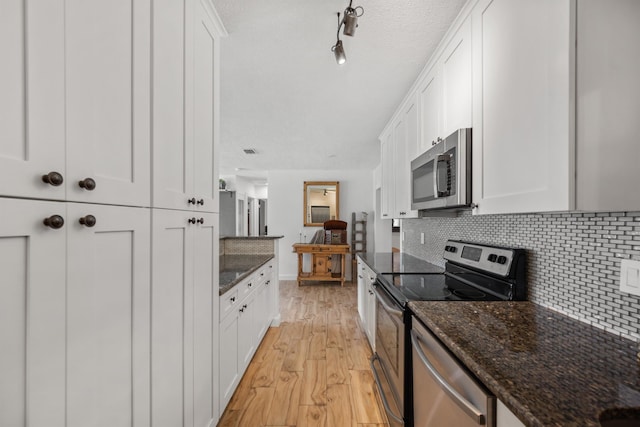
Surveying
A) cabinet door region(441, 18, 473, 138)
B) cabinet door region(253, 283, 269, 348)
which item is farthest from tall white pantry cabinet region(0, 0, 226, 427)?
cabinet door region(441, 18, 473, 138)

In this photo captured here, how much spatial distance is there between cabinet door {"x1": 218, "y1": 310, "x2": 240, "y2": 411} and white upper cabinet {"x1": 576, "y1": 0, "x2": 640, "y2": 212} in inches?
71.1

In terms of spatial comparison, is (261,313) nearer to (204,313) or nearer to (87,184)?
(204,313)

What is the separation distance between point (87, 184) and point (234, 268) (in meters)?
1.84

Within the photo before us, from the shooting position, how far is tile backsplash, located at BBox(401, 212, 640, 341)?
944 mm

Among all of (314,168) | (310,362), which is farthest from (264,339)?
(314,168)

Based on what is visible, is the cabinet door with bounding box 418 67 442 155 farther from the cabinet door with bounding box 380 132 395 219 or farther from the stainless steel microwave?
the cabinet door with bounding box 380 132 395 219

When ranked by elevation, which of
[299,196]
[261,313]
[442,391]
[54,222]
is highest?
[299,196]

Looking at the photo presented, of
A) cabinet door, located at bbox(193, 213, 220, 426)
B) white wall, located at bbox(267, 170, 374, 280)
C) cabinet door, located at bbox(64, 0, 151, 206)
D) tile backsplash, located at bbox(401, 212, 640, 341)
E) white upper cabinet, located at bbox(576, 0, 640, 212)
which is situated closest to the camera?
cabinet door, located at bbox(64, 0, 151, 206)

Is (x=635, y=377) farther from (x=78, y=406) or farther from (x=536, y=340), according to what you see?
(x=78, y=406)

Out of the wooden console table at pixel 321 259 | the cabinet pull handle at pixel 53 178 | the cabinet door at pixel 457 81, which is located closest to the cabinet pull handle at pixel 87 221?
the cabinet pull handle at pixel 53 178

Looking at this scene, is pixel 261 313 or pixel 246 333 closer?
pixel 246 333

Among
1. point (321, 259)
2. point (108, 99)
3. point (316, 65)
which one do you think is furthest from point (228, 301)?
point (321, 259)

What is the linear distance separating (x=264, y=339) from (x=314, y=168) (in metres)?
3.79

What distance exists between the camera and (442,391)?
100 centimetres
